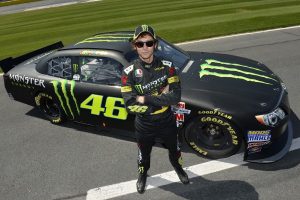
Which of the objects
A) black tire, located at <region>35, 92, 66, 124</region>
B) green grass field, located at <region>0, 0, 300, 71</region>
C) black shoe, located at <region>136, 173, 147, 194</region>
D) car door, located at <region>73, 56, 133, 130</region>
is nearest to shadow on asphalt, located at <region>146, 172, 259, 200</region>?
black shoe, located at <region>136, 173, 147, 194</region>

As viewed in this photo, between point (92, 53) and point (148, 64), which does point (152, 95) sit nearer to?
point (148, 64)

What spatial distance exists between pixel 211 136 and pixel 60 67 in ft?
10.1

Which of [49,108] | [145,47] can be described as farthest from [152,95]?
[49,108]

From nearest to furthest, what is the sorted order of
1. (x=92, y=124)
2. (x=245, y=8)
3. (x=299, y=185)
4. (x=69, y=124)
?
(x=299, y=185) < (x=92, y=124) < (x=69, y=124) < (x=245, y=8)

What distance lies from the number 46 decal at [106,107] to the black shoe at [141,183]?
1.16m

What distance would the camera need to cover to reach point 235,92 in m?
4.59

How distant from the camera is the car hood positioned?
4.42 metres

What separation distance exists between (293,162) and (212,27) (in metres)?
9.19

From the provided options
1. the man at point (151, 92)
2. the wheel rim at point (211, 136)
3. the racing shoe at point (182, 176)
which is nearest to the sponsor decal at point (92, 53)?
the man at point (151, 92)

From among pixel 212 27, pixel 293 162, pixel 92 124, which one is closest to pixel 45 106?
pixel 92 124

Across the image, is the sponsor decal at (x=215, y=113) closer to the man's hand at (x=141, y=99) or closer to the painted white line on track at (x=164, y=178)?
the painted white line on track at (x=164, y=178)

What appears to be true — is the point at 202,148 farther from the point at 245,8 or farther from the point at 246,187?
the point at 245,8

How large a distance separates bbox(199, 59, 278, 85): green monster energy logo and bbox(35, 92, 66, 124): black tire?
287cm

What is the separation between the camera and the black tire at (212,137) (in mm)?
4363
